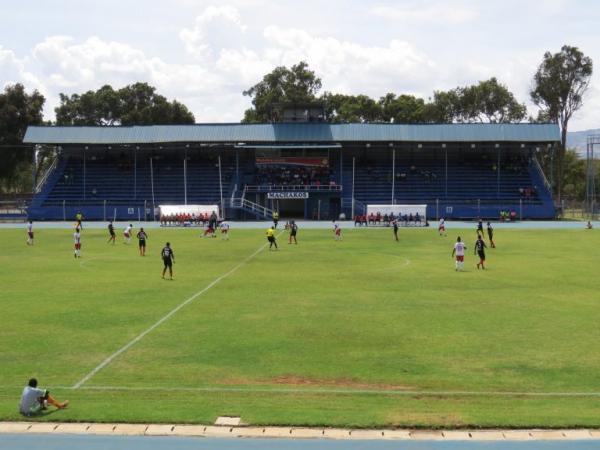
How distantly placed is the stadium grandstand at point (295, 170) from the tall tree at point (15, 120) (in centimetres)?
1750

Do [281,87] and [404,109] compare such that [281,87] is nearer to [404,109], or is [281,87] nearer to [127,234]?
[404,109]

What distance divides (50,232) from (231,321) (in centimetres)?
4759

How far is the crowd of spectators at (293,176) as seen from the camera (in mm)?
85312

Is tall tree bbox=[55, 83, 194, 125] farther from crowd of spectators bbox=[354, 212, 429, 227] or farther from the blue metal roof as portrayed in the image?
crowd of spectators bbox=[354, 212, 429, 227]

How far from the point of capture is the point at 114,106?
412 ft

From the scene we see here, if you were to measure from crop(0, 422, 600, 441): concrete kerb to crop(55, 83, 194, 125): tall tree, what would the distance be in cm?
11601

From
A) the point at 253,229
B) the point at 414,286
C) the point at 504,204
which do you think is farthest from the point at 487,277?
the point at 504,204

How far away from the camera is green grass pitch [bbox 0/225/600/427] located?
12.8 metres

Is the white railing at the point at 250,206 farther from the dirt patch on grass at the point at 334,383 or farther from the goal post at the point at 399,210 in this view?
the dirt patch on grass at the point at 334,383

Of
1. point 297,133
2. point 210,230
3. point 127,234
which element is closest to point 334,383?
point 127,234

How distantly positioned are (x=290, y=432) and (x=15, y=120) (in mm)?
104402

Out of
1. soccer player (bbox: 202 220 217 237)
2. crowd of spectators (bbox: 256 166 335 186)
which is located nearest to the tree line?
crowd of spectators (bbox: 256 166 335 186)

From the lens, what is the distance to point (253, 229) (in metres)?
66.4

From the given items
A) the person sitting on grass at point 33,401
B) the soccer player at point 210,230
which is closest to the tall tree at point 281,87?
the soccer player at point 210,230
